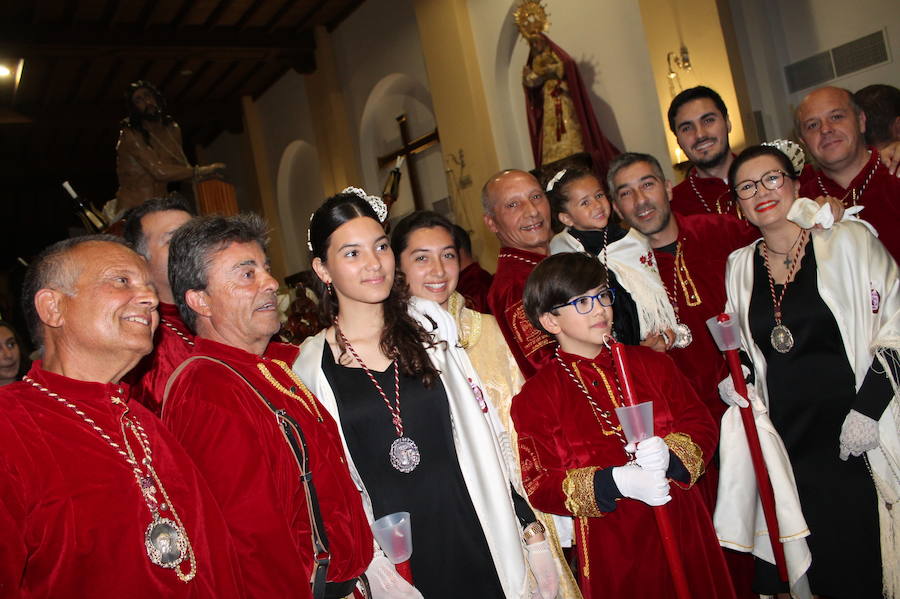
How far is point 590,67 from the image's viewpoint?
800 cm

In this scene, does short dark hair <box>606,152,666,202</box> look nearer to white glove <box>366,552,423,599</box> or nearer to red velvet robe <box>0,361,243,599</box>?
white glove <box>366,552,423,599</box>

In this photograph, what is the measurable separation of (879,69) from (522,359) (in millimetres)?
5042

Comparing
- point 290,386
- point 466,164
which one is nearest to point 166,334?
point 290,386

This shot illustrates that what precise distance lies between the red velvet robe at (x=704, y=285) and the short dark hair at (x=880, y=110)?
3.83 feet

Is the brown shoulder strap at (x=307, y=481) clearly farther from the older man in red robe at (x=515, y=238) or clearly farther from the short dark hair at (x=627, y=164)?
the short dark hair at (x=627, y=164)

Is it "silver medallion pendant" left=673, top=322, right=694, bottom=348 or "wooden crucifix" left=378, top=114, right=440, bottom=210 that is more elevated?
"wooden crucifix" left=378, top=114, right=440, bottom=210

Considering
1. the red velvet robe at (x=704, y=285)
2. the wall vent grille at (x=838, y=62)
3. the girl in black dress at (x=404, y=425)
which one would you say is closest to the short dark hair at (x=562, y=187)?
the red velvet robe at (x=704, y=285)

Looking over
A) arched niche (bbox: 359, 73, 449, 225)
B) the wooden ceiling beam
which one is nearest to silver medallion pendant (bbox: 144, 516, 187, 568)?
arched niche (bbox: 359, 73, 449, 225)

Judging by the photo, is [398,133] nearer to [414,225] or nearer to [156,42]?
[156,42]

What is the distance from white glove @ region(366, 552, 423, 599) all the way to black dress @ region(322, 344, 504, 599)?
188mm

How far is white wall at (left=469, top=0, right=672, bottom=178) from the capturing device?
7.54 meters

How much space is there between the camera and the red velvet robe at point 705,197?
13.2 ft

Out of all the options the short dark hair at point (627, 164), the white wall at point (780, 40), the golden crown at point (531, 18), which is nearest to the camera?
the short dark hair at point (627, 164)

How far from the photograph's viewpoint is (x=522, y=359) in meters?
3.23
